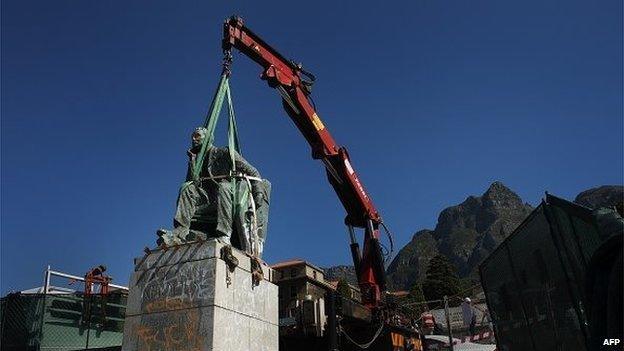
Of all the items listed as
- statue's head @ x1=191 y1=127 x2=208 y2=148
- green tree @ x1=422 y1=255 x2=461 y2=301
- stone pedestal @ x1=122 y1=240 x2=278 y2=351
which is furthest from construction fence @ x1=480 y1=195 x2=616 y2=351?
green tree @ x1=422 y1=255 x2=461 y2=301

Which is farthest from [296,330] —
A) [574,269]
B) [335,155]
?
[335,155]

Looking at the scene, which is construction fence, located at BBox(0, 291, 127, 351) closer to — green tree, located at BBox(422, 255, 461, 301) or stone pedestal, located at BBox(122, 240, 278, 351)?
stone pedestal, located at BBox(122, 240, 278, 351)

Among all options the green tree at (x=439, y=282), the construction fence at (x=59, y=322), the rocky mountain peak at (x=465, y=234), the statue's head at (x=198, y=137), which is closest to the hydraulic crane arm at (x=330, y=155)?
the construction fence at (x=59, y=322)

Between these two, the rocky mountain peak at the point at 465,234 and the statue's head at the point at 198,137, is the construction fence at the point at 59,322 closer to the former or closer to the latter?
the statue's head at the point at 198,137

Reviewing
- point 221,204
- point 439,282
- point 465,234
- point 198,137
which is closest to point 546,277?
point 221,204

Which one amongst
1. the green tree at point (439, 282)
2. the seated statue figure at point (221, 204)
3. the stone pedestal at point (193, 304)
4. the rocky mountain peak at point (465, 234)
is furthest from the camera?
the rocky mountain peak at point (465, 234)

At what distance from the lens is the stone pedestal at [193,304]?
15.8 ft

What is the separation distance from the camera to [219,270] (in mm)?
5027

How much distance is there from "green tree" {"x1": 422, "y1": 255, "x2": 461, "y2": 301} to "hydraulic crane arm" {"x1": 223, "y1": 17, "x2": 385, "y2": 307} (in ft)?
150

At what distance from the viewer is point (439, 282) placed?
6188 cm

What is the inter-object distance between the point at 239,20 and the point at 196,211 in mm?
9480

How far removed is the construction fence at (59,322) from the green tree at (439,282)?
51.4m

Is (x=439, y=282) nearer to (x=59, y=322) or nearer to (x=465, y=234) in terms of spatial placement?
(x=59, y=322)

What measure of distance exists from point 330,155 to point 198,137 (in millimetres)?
9850
